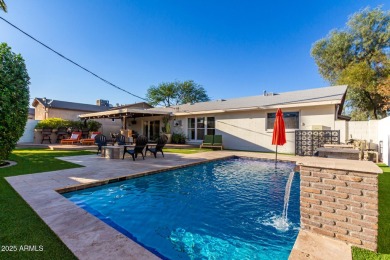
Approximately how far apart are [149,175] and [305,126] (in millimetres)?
9862

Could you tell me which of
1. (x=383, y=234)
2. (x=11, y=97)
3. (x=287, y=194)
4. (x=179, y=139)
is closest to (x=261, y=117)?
(x=179, y=139)

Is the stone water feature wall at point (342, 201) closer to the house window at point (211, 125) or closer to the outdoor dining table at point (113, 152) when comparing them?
the outdoor dining table at point (113, 152)

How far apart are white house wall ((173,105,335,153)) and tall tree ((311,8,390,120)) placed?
11.3 m

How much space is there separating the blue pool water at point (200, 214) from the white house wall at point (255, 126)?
22.0 feet

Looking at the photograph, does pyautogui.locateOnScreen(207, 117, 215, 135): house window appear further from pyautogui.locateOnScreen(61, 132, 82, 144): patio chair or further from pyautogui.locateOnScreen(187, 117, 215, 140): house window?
pyautogui.locateOnScreen(61, 132, 82, 144): patio chair

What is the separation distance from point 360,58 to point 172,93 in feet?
100

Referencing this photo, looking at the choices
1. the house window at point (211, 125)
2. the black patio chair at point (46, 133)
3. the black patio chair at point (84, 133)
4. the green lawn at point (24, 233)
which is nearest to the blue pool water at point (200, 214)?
the green lawn at point (24, 233)

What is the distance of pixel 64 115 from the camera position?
2558 cm

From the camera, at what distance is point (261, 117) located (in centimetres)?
1373

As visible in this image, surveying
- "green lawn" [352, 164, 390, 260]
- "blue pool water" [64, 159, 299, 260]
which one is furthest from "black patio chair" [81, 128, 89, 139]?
"green lawn" [352, 164, 390, 260]

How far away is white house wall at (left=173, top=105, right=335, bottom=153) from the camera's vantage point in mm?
11477

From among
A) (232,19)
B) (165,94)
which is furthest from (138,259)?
(165,94)

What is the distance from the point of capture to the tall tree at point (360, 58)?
742 inches

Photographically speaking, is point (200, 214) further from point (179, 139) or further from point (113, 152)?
point (179, 139)
